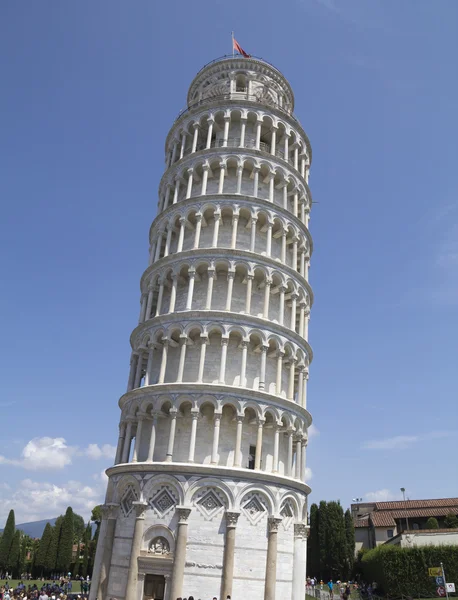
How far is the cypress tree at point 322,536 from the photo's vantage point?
186 feet

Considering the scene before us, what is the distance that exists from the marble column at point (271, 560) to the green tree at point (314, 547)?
119 feet

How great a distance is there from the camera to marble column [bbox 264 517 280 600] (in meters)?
25.1

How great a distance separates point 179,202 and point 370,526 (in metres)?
48.9

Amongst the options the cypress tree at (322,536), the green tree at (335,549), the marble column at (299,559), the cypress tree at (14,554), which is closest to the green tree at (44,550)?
the cypress tree at (14,554)

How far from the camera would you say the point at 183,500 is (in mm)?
25734

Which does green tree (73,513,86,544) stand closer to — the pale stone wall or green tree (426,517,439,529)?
green tree (426,517,439,529)

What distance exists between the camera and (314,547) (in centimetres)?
5962

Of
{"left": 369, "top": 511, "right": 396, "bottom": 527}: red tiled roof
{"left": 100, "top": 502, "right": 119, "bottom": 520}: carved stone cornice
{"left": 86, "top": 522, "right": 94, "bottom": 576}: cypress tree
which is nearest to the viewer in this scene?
{"left": 100, "top": 502, "right": 119, "bottom": 520}: carved stone cornice

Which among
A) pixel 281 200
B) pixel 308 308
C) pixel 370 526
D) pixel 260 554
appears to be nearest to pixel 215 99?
pixel 281 200

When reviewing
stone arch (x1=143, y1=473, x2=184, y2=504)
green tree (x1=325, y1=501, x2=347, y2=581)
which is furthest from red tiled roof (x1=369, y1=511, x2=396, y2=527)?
stone arch (x1=143, y1=473, x2=184, y2=504)

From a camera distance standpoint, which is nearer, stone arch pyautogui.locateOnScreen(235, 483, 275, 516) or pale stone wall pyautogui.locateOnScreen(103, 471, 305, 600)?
pale stone wall pyautogui.locateOnScreen(103, 471, 305, 600)

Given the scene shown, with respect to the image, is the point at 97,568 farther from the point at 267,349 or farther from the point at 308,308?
the point at 308,308

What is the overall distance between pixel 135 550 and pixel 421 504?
49746 millimetres

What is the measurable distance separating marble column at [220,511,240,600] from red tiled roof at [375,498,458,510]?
45107mm
